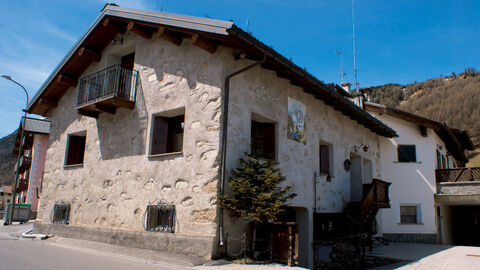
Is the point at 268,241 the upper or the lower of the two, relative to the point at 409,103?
lower

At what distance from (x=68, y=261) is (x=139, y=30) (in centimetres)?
675

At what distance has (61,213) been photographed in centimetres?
1325

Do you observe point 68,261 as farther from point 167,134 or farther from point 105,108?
point 105,108

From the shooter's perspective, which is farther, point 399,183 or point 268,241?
point 399,183

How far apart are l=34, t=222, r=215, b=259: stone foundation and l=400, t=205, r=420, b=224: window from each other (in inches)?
601

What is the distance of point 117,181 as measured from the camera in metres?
11.4

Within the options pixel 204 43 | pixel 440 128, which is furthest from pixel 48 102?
pixel 440 128

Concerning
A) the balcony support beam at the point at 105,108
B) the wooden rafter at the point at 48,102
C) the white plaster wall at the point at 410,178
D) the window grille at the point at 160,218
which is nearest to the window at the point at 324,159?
the window grille at the point at 160,218

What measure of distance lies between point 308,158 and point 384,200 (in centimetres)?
509

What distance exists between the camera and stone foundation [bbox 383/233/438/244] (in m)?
19.8

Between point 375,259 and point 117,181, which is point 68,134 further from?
point 375,259

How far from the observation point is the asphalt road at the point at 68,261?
7355 millimetres

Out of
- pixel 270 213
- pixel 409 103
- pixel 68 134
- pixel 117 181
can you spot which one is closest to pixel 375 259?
pixel 270 213

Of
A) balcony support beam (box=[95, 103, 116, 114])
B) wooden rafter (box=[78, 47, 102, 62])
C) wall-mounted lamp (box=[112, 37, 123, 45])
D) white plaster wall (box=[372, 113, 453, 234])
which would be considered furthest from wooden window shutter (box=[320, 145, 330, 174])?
wooden rafter (box=[78, 47, 102, 62])
